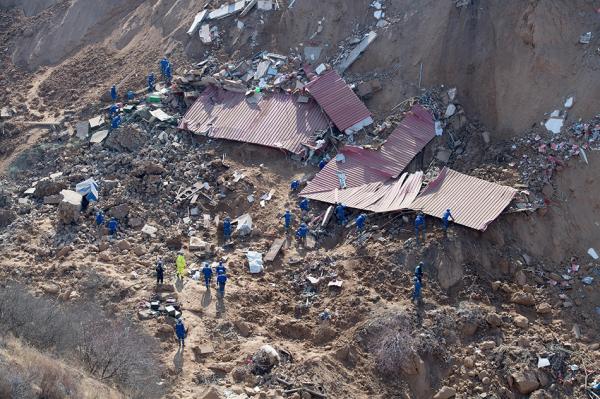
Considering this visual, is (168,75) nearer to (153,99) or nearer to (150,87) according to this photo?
(150,87)

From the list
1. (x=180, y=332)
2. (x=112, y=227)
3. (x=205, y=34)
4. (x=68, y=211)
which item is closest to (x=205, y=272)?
(x=180, y=332)

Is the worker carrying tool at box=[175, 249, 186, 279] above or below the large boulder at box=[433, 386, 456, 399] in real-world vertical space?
above

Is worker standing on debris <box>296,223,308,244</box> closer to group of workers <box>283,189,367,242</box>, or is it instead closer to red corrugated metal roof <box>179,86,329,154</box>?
group of workers <box>283,189,367,242</box>

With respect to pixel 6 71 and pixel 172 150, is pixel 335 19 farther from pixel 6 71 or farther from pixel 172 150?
pixel 6 71

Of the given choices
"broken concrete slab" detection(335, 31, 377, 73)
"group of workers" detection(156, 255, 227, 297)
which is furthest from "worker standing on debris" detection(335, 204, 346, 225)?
"broken concrete slab" detection(335, 31, 377, 73)

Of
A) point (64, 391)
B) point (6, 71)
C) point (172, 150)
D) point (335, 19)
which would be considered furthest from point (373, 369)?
point (6, 71)

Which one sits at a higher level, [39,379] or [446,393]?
[39,379]
